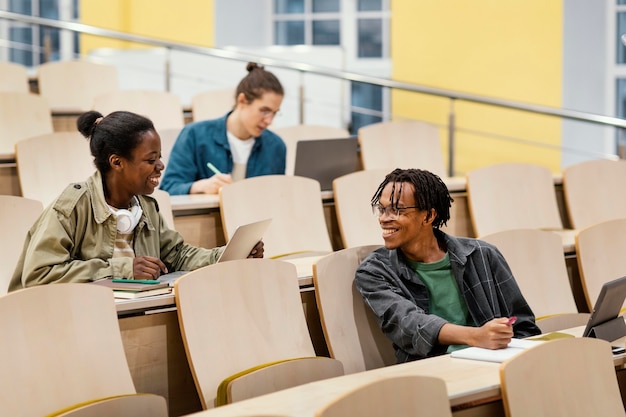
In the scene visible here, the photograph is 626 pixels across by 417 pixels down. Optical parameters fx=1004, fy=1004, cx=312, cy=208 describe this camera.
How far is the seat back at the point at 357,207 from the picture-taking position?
3.82 meters

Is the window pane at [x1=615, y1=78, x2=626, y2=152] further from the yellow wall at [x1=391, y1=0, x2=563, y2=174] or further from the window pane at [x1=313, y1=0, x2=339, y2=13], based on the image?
the window pane at [x1=313, y1=0, x2=339, y2=13]

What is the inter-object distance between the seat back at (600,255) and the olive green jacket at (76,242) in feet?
5.05

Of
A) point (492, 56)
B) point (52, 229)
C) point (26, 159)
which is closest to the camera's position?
point (52, 229)

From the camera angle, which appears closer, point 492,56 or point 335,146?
point 335,146

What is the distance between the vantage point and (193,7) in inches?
309

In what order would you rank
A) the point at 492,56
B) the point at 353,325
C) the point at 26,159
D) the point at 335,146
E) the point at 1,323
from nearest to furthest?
the point at 1,323 → the point at 353,325 → the point at 26,159 → the point at 335,146 → the point at 492,56

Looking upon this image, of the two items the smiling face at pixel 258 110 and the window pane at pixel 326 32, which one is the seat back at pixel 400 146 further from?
the window pane at pixel 326 32

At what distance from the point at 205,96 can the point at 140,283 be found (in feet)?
9.61

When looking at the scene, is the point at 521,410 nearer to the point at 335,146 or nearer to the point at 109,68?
the point at 335,146

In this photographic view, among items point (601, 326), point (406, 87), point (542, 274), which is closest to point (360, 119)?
point (406, 87)

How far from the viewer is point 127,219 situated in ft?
9.17

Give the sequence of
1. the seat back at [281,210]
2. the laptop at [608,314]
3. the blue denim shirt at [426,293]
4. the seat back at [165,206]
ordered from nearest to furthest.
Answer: the laptop at [608,314] → the blue denim shirt at [426,293] → the seat back at [165,206] → the seat back at [281,210]

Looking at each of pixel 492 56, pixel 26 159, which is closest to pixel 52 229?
pixel 26 159

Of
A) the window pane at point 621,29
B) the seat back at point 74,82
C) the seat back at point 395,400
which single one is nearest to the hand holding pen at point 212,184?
the seat back at point 74,82
